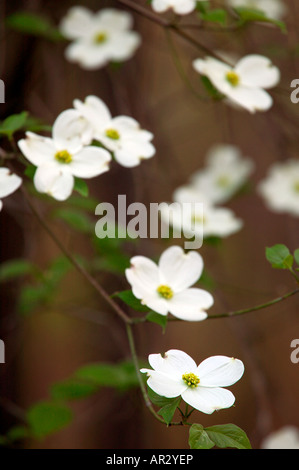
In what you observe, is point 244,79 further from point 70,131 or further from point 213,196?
point 213,196

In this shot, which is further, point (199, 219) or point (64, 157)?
point (199, 219)

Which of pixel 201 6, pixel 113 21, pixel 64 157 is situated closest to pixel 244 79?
pixel 201 6

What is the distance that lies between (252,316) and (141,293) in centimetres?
130

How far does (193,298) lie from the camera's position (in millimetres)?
689

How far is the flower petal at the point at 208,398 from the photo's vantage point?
20.6 inches

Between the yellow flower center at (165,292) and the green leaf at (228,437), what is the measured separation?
0.61 ft

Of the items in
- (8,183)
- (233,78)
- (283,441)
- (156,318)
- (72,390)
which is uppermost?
(233,78)

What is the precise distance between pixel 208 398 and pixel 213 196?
876 millimetres

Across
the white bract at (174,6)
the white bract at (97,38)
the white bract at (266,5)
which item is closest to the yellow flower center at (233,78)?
the white bract at (174,6)

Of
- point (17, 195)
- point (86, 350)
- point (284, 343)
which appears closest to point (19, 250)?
point (17, 195)

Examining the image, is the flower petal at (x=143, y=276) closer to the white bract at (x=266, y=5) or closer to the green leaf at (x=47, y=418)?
the green leaf at (x=47, y=418)

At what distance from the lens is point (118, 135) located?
77cm
